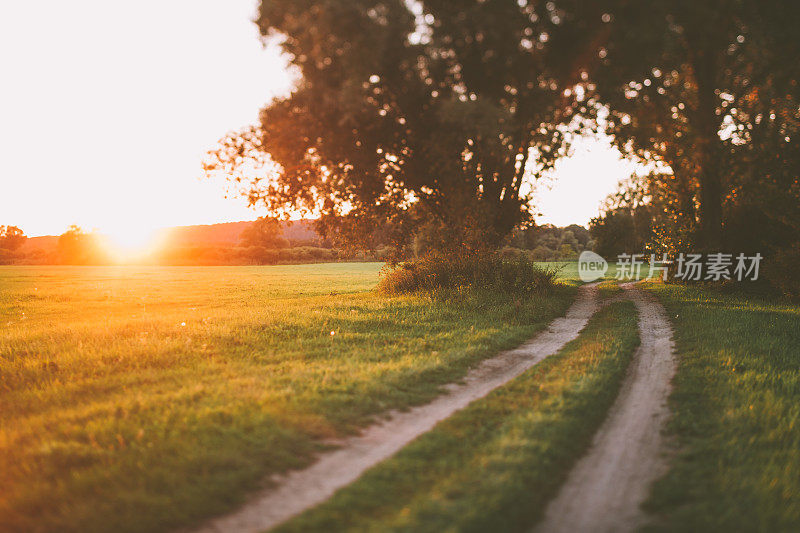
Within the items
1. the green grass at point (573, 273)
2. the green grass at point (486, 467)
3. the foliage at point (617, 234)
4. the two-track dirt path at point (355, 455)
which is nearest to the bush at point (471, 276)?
A: the green grass at point (573, 273)

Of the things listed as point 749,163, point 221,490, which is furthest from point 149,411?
point 749,163

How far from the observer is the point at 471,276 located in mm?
19688

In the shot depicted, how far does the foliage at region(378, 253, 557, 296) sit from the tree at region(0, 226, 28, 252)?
131157 millimetres

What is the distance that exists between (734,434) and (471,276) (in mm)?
13659

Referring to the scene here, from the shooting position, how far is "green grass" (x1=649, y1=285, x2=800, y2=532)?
4441 mm

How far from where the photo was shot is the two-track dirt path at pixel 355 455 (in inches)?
174

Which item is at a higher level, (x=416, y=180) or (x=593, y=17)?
(x=593, y=17)

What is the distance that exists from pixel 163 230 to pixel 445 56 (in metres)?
149

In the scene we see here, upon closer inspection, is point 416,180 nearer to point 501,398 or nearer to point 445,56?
point 445,56

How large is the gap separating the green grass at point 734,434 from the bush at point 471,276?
6815 mm

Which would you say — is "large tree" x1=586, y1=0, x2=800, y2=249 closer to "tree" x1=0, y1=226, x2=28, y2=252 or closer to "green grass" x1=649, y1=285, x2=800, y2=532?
"green grass" x1=649, y1=285, x2=800, y2=532

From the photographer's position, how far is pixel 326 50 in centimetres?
885

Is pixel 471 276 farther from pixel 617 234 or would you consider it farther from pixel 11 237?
pixel 11 237

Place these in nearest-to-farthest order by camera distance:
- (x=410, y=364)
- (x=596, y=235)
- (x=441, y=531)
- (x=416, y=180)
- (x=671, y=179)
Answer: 1. (x=441, y=531)
2. (x=410, y=364)
3. (x=416, y=180)
4. (x=671, y=179)
5. (x=596, y=235)
